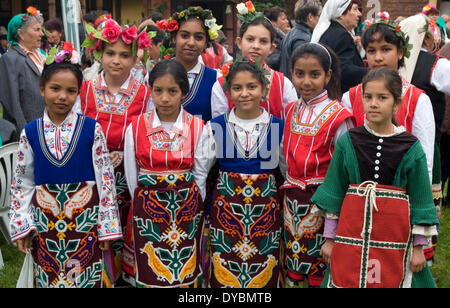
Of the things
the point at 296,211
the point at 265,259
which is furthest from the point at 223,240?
the point at 296,211

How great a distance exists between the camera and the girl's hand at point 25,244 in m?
2.88

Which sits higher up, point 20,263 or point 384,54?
point 384,54

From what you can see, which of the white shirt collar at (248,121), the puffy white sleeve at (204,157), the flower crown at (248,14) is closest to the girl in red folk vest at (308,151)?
the white shirt collar at (248,121)

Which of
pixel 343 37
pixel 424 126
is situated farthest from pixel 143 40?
pixel 343 37

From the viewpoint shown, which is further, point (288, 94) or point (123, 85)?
point (288, 94)

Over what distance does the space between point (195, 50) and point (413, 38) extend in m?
1.51

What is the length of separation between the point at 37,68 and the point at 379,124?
352cm

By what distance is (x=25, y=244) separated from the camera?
9.53 feet

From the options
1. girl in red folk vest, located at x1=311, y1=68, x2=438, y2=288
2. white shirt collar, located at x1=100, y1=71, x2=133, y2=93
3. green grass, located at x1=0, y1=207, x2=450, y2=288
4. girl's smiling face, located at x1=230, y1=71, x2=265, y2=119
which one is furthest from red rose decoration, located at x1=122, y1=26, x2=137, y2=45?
green grass, located at x1=0, y1=207, x2=450, y2=288

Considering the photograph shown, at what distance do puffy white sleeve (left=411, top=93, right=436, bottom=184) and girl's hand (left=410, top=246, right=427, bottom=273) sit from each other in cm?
52

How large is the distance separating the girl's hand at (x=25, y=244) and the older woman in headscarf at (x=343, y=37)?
268cm

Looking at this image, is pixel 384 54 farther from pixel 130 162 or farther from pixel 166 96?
pixel 130 162

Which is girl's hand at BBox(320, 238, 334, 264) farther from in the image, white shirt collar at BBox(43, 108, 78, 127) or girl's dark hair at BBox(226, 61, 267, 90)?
white shirt collar at BBox(43, 108, 78, 127)

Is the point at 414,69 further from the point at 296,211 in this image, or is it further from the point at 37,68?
the point at 37,68
